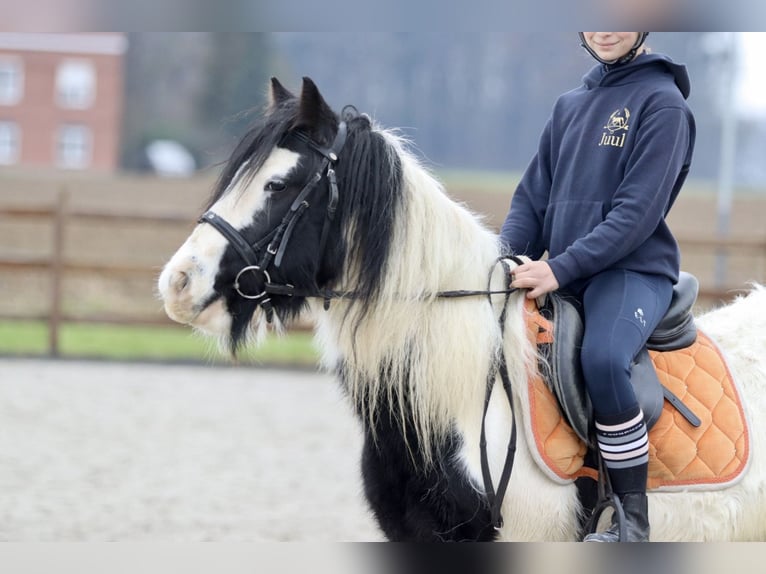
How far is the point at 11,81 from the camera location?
39.2m

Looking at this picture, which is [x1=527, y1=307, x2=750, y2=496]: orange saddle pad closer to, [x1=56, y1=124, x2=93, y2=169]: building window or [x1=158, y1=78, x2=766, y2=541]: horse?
[x1=158, y1=78, x2=766, y2=541]: horse

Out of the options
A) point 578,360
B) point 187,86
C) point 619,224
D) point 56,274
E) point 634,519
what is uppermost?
point 187,86

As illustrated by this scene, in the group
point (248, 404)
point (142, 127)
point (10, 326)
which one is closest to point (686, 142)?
point (248, 404)

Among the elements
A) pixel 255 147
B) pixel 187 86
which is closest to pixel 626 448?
pixel 255 147

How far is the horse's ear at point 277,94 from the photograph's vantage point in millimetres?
2564

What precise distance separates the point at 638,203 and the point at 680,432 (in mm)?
644

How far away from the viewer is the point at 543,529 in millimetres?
2420

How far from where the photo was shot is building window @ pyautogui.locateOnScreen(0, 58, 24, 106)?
128 feet

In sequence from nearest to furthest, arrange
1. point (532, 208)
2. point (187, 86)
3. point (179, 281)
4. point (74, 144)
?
1. point (179, 281)
2. point (532, 208)
3. point (74, 144)
4. point (187, 86)

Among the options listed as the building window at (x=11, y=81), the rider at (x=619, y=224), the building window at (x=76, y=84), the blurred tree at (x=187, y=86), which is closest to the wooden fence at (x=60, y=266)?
the rider at (x=619, y=224)

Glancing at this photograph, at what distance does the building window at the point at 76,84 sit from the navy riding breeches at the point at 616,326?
41834 millimetres

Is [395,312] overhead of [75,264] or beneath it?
overhead

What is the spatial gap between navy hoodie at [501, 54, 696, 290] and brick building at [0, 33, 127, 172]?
39303 millimetres

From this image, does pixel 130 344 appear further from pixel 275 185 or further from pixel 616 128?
pixel 616 128
